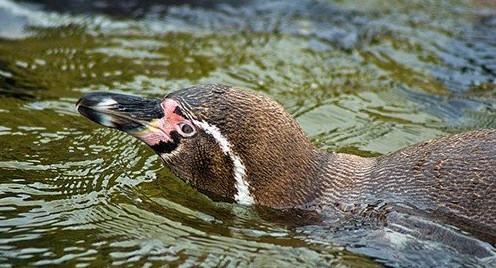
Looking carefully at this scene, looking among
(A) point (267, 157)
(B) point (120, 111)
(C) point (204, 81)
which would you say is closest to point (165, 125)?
(B) point (120, 111)

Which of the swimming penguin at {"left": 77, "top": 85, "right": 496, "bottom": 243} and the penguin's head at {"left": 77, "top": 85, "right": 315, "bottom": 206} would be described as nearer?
the swimming penguin at {"left": 77, "top": 85, "right": 496, "bottom": 243}

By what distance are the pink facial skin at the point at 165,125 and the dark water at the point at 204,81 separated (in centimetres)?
58

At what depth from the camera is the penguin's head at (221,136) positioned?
24.2 feet

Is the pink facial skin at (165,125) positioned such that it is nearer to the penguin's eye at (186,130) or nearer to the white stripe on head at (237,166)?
the penguin's eye at (186,130)

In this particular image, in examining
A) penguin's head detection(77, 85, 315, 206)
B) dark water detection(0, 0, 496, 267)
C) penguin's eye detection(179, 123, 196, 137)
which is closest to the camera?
dark water detection(0, 0, 496, 267)

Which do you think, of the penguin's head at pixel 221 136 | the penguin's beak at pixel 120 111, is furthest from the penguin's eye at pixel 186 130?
the penguin's beak at pixel 120 111

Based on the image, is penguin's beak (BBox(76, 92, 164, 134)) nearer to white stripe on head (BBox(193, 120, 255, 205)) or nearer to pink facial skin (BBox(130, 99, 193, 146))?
pink facial skin (BBox(130, 99, 193, 146))

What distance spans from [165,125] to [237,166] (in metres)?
0.70

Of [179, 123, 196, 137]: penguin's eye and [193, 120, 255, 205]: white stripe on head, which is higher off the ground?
[179, 123, 196, 137]: penguin's eye

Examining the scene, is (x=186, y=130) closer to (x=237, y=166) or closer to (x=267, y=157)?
(x=237, y=166)

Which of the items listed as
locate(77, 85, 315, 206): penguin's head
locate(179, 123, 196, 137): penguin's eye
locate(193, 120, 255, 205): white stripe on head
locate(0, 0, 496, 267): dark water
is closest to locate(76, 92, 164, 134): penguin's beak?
locate(77, 85, 315, 206): penguin's head

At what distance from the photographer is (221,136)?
7398mm

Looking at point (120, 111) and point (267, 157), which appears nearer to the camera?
point (267, 157)

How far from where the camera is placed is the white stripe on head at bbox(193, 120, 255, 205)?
7402mm
